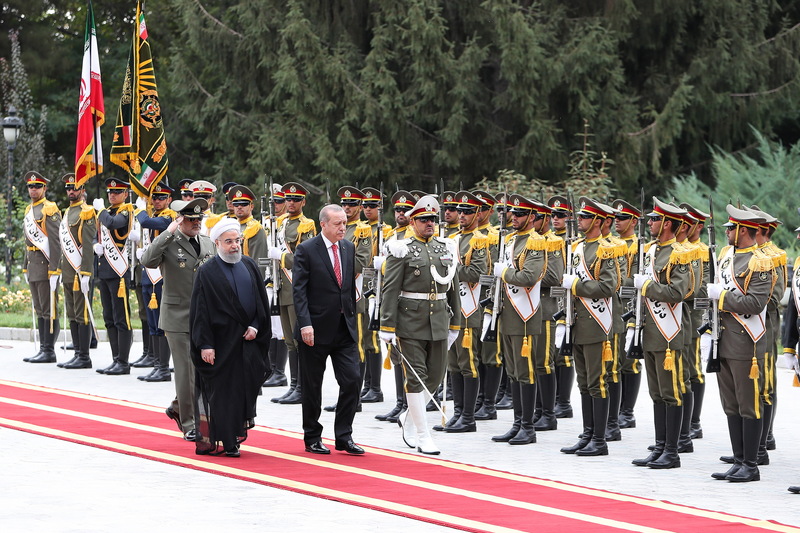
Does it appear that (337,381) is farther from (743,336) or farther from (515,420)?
(743,336)

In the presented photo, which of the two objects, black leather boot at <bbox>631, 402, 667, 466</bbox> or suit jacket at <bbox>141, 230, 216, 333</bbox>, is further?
suit jacket at <bbox>141, 230, 216, 333</bbox>

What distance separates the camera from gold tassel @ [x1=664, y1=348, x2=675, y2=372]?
10.7m

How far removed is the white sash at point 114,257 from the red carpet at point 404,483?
131 inches

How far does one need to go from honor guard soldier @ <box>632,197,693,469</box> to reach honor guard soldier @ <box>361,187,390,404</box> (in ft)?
13.0

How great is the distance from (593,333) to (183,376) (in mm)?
3445

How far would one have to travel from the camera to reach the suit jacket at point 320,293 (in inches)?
433

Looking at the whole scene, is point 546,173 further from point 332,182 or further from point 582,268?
point 582,268

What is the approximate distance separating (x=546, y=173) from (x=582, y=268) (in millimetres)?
18264

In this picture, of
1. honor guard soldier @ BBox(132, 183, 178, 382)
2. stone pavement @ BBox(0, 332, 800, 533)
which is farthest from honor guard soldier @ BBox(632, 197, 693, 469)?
honor guard soldier @ BBox(132, 183, 178, 382)

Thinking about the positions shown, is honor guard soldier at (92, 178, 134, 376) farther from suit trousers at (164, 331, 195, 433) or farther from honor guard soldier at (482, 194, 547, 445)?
honor guard soldier at (482, 194, 547, 445)

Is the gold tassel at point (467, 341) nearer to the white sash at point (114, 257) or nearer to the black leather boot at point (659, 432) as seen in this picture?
the black leather boot at point (659, 432)

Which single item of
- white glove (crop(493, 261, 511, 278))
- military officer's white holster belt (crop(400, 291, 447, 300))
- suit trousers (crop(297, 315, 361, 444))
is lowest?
suit trousers (crop(297, 315, 361, 444))

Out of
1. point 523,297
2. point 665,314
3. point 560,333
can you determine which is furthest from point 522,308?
point 665,314

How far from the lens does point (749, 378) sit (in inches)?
396
